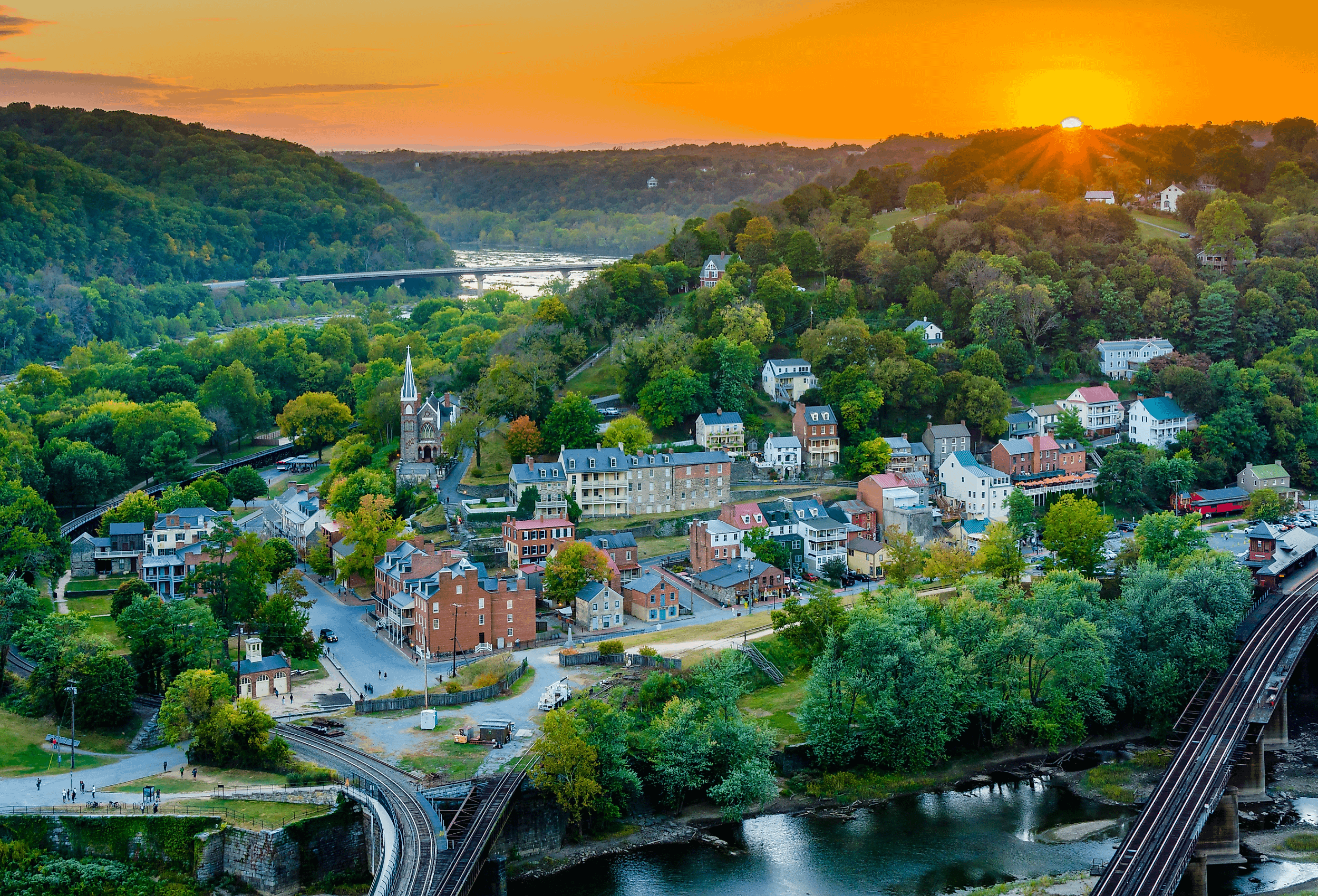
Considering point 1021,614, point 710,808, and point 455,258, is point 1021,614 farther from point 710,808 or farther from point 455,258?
point 455,258

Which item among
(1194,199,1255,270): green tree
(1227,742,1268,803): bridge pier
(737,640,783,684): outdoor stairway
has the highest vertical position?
(1194,199,1255,270): green tree

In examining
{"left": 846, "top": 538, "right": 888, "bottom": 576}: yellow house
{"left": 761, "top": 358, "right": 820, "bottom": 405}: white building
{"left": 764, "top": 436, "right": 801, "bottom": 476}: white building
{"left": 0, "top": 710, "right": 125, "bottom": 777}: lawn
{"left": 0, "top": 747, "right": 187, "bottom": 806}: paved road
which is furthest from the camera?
{"left": 761, "top": 358, "right": 820, "bottom": 405}: white building

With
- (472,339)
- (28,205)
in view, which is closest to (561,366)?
(472,339)

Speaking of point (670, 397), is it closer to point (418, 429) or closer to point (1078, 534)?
point (418, 429)

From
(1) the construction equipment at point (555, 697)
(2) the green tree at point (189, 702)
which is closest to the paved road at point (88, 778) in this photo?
(2) the green tree at point (189, 702)

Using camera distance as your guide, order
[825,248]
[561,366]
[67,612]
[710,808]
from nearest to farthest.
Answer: [710,808] → [67,612] → [561,366] → [825,248]

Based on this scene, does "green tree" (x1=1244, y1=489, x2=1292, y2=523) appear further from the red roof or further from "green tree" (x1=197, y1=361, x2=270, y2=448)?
"green tree" (x1=197, y1=361, x2=270, y2=448)

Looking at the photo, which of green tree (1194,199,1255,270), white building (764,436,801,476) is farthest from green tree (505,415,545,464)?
green tree (1194,199,1255,270)
